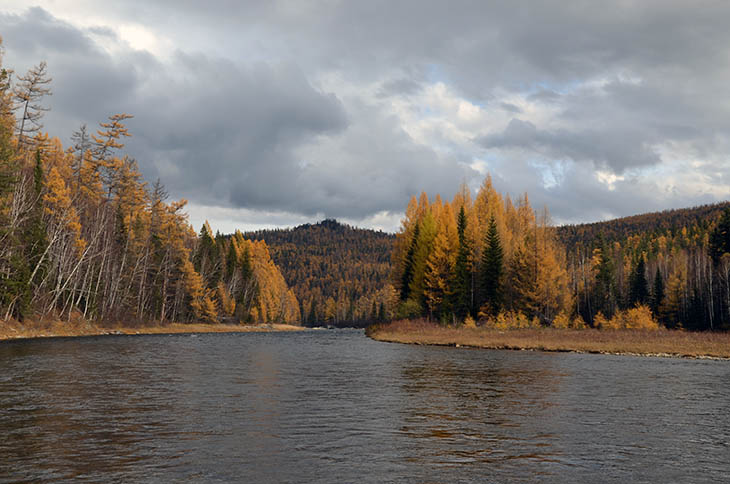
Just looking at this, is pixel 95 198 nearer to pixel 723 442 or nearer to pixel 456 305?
pixel 456 305

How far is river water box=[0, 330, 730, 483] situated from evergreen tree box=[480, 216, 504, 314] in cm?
4193

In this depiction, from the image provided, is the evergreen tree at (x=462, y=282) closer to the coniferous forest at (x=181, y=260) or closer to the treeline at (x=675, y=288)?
the coniferous forest at (x=181, y=260)

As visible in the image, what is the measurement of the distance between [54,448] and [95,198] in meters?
72.6

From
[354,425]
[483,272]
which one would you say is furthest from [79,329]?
[354,425]

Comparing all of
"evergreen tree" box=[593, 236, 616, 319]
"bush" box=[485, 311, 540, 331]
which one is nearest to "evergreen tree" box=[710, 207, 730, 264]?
"evergreen tree" box=[593, 236, 616, 319]

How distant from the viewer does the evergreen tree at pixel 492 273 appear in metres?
72.9

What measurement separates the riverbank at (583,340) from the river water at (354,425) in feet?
56.1

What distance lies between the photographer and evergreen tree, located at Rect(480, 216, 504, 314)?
7294 cm

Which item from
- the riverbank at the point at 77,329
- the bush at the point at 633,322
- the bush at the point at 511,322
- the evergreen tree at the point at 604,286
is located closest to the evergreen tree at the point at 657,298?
the evergreen tree at the point at 604,286

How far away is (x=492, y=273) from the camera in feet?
241

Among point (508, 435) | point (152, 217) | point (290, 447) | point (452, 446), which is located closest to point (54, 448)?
point (290, 447)

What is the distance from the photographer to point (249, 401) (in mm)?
19938

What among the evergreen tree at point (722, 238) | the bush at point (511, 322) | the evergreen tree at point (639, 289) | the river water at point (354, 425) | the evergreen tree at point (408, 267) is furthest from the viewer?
the evergreen tree at point (639, 289)

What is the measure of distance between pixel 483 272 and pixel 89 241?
53.9 meters
